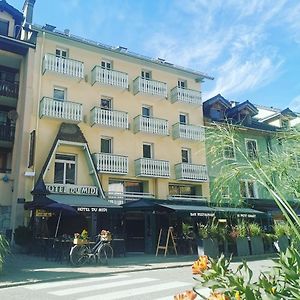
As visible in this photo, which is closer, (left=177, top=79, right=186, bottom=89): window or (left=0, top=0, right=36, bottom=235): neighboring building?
(left=0, top=0, right=36, bottom=235): neighboring building

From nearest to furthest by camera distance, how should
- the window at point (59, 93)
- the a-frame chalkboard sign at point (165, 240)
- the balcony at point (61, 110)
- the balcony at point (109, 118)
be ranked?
the a-frame chalkboard sign at point (165, 240) < the balcony at point (61, 110) < the balcony at point (109, 118) < the window at point (59, 93)

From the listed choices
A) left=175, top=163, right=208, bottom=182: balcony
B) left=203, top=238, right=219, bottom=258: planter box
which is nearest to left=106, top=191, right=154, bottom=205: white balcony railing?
left=175, top=163, right=208, bottom=182: balcony

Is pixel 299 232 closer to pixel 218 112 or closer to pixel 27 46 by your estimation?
pixel 27 46

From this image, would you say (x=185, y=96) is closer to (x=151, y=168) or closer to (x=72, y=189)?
(x=151, y=168)

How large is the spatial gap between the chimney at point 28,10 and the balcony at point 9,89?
4.73m

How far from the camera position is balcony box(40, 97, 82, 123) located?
2000cm

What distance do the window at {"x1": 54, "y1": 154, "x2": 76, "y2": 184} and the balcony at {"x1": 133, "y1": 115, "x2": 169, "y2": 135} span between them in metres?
4.85

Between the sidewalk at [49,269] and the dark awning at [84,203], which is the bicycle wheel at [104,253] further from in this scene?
Result: the dark awning at [84,203]

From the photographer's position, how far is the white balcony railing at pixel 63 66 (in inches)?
818

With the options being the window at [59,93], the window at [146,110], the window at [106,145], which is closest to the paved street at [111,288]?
the window at [106,145]

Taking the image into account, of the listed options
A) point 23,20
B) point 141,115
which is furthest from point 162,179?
point 23,20

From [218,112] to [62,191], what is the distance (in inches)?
591

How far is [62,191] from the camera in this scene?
19438 millimetres

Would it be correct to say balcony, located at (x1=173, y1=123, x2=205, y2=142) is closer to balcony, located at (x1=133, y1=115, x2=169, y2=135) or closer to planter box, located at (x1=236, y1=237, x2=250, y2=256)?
balcony, located at (x1=133, y1=115, x2=169, y2=135)
